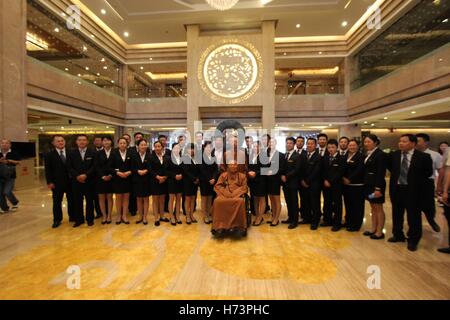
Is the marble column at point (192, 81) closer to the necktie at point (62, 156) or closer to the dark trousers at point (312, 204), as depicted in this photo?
the necktie at point (62, 156)

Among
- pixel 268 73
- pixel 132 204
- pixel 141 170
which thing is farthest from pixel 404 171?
pixel 268 73

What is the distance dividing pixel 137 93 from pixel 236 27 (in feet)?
22.0

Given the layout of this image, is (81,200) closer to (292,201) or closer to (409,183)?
(292,201)

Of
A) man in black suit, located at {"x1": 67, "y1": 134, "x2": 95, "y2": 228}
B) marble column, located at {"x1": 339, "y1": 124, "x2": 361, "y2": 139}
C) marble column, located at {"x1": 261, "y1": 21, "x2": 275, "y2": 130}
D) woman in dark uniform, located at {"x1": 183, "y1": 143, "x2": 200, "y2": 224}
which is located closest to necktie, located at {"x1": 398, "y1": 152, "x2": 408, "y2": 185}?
woman in dark uniform, located at {"x1": 183, "y1": 143, "x2": 200, "y2": 224}

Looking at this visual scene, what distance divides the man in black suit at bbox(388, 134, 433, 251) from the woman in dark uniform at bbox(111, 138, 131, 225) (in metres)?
4.37

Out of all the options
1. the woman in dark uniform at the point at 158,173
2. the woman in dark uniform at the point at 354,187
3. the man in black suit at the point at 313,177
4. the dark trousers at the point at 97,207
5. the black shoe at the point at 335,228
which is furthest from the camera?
the dark trousers at the point at 97,207

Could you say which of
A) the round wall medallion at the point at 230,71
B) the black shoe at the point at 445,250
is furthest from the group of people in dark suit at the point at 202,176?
the round wall medallion at the point at 230,71

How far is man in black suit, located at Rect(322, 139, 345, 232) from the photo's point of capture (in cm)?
429

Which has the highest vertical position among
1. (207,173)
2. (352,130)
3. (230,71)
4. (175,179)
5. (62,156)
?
(230,71)

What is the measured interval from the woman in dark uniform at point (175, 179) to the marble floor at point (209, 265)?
1.36 ft

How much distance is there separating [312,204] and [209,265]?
239 centimetres

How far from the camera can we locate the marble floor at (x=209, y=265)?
2.42 m

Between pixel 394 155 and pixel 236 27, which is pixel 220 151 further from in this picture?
pixel 236 27

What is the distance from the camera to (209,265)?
118 inches
